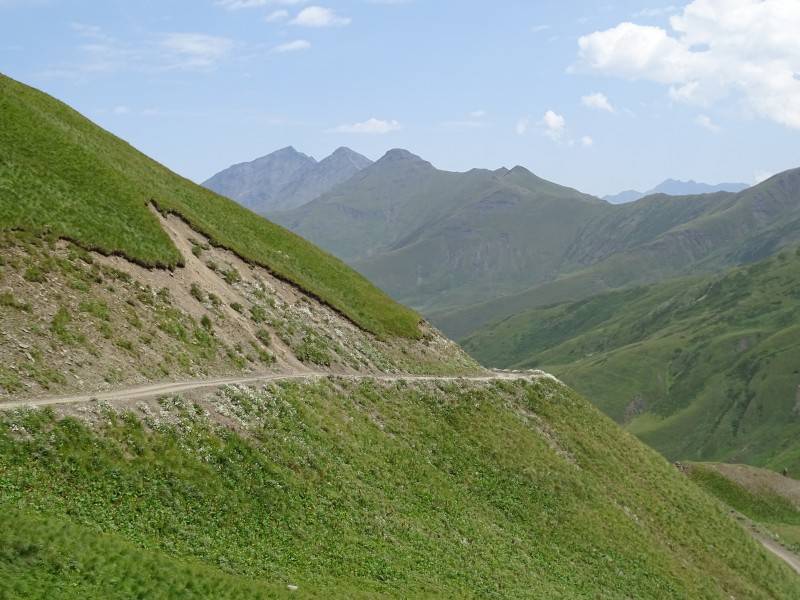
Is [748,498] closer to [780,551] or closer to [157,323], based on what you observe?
[780,551]

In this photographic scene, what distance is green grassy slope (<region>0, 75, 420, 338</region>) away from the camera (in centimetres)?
5225

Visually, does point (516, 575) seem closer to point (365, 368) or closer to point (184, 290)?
point (365, 368)

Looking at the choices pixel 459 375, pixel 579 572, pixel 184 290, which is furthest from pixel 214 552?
pixel 459 375

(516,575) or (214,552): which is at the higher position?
(214,552)

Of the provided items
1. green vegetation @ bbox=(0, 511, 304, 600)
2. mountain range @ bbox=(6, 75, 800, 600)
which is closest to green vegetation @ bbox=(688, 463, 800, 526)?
mountain range @ bbox=(6, 75, 800, 600)

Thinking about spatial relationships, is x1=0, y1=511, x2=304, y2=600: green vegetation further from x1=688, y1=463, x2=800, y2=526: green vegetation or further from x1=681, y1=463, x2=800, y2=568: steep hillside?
x1=688, y1=463, x2=800, y2=526: green vegetation

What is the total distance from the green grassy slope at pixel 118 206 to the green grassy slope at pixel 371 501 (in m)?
15.6

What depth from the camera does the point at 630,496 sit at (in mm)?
67188

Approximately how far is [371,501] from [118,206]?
32.2 metres

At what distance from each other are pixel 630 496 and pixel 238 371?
126ft

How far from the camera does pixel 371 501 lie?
149ft

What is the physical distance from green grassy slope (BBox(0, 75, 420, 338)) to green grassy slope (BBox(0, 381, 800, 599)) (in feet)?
51.3

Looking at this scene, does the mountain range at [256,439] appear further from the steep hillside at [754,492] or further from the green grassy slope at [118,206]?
the steep hillside at [754,492]

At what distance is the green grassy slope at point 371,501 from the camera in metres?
30.9
